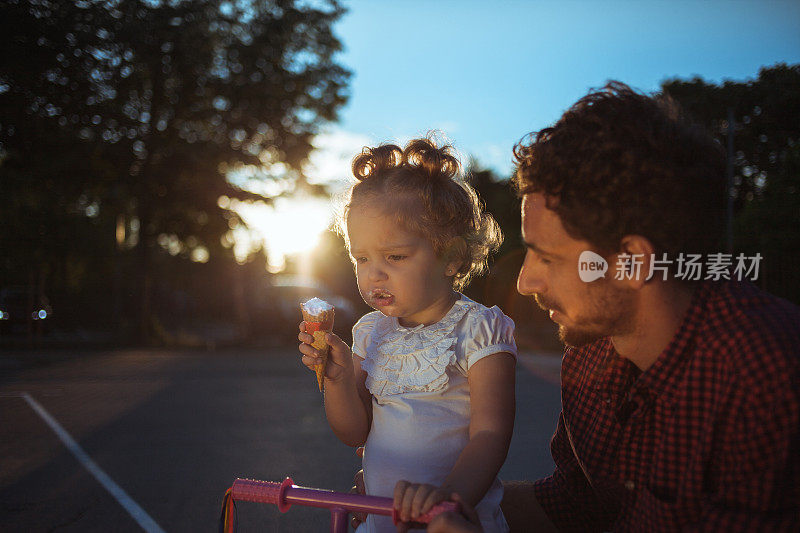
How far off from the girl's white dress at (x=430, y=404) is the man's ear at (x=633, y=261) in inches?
16.5

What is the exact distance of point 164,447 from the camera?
4492mm

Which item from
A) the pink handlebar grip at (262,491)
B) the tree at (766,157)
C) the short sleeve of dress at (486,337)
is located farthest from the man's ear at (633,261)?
the tree at (766,157)

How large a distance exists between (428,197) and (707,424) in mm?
991

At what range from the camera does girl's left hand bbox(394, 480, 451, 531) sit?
1.32 meters

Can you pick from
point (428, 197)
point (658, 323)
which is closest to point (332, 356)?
point (428, 197)

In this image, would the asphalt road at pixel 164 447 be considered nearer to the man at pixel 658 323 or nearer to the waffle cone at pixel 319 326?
the waffle cone at pixel 319 326

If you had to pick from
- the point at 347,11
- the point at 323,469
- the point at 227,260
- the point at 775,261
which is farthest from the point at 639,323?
the point at 227,260

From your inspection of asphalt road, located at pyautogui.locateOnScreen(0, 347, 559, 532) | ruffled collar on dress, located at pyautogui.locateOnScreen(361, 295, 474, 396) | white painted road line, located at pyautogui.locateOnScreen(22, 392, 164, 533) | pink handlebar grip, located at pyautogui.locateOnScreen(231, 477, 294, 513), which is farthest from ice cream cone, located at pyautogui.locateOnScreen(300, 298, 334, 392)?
white painted road line, located at pyautogui.locateOnScreen(22, 392, 164, 533)

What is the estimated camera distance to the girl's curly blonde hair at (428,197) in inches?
76.5

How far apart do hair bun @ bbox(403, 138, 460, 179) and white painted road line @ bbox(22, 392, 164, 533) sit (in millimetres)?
2135

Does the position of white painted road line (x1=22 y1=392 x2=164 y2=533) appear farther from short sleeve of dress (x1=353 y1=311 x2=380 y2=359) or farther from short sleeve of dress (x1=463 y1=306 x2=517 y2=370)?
short sleeve of dress (x1=463 y1=306 x2=517 y2=370)

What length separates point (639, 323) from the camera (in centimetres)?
156

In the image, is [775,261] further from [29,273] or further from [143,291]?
[29,273]

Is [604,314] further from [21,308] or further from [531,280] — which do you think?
[21,308]
